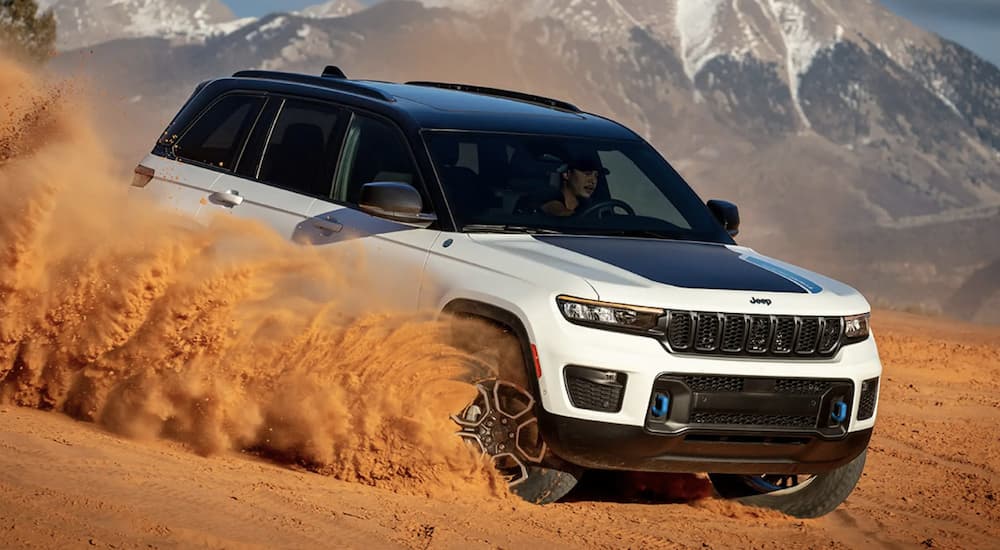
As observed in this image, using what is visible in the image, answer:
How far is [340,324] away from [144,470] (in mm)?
1188

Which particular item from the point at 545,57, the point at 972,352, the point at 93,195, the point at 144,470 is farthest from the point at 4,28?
the point at 545,57

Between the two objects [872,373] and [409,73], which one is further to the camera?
[409,73]

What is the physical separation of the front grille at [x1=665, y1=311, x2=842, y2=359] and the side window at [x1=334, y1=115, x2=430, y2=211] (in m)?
1.75

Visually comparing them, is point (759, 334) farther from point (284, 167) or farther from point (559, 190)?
point (284, 167)

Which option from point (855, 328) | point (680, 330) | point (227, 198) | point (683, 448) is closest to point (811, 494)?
point (855, 328)

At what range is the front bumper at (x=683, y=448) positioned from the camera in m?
6.21

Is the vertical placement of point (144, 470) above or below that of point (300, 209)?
below

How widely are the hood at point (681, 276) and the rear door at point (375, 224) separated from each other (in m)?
0.37

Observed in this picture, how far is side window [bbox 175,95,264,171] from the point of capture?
859 centimetres

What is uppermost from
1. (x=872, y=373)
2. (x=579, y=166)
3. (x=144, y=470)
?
(x=579, y=166)

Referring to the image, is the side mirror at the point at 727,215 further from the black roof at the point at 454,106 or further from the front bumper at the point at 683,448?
the front bumper at the point at 683,448

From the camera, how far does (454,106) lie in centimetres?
795

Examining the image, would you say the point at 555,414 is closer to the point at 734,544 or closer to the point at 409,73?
the point at 734,544

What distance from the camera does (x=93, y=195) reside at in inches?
333
